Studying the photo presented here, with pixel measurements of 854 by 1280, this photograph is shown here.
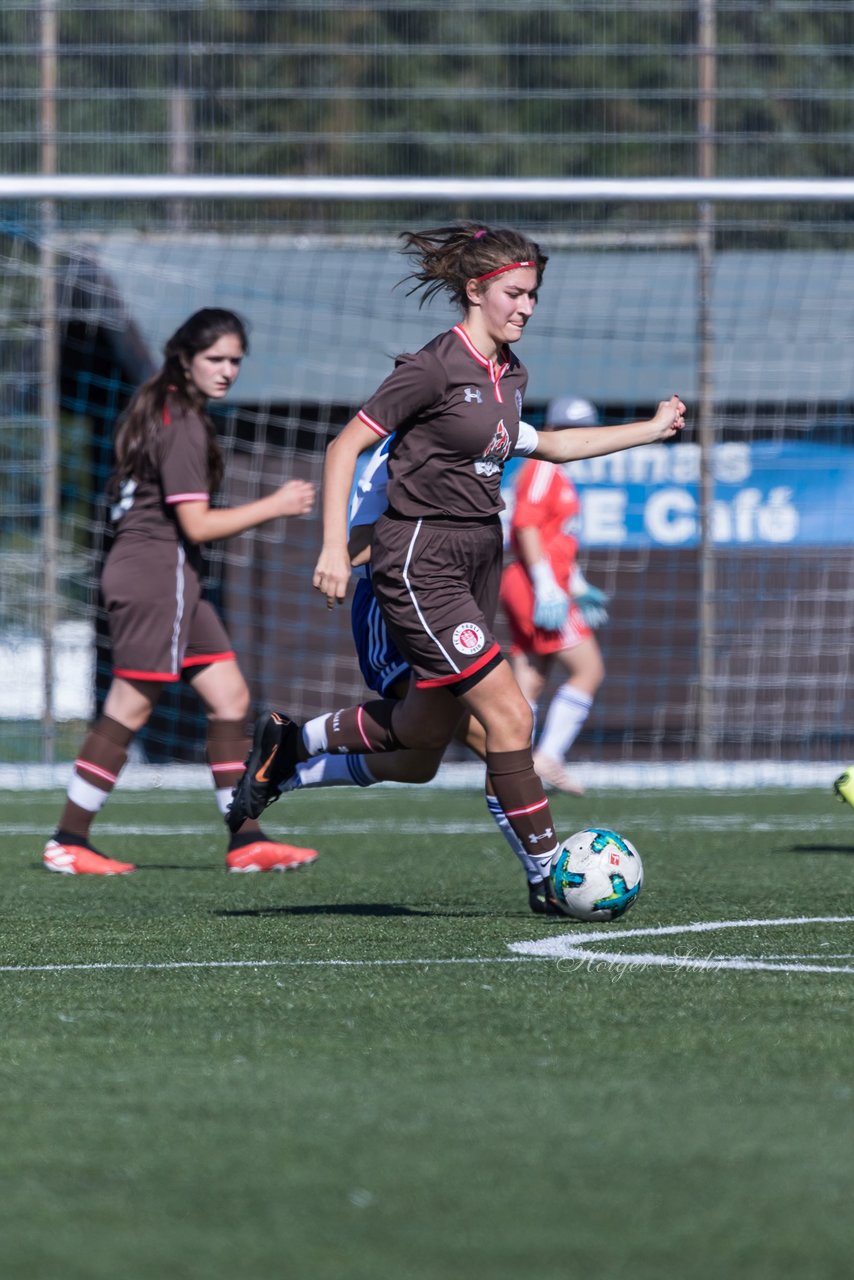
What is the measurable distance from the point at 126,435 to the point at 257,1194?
4.98m

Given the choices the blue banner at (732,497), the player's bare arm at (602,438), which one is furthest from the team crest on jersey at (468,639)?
the blue banner at (732,497)

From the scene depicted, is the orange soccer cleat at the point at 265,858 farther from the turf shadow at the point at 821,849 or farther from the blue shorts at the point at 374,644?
the turf shadow at the point at 821,849

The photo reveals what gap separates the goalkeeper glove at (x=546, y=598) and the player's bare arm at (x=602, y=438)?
4405mm

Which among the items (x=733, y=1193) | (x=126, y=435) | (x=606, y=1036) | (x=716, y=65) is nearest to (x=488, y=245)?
(x=126, y=435)

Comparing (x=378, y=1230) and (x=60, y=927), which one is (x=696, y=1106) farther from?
(x=60, y=927)

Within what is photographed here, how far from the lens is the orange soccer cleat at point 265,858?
730cm

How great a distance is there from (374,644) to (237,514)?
1.13 metres

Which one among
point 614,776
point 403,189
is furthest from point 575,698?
point 403,189

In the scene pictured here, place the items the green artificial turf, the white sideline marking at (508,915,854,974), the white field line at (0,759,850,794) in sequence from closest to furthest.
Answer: the green artificial turf
the white sideline marking at (508,915,854,974)
the white field line at (0,759,850,794)

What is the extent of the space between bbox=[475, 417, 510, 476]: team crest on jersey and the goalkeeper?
472 centimetres

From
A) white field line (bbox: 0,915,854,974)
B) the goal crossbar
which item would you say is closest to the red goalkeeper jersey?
the goal crossbar

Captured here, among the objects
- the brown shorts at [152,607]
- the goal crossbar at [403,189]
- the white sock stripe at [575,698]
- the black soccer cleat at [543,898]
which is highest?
the goal crossbar at [403,189]

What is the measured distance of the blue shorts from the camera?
20.0ft

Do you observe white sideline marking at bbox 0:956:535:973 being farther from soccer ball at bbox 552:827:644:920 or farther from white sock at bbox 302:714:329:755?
white sock at bbox 302:714:329:755
